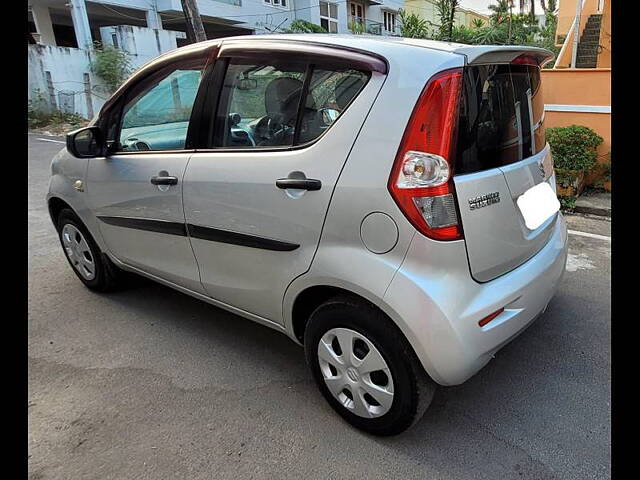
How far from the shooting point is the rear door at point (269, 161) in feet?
6.50

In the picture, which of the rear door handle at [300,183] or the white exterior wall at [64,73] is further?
the white exterior wall at [64,73]

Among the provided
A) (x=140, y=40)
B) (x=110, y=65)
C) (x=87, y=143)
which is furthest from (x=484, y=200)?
(x=140, y=40)

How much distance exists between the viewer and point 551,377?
8.07ft

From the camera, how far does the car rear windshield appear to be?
1.83 metres

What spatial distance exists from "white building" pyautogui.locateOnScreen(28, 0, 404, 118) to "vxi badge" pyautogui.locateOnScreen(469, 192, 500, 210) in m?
10.9

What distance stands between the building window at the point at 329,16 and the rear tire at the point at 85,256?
82.2 ft

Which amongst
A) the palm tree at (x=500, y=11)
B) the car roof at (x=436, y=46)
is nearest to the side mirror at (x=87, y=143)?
the car roof at (x=436, y=46)

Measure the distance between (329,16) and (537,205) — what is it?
89.4 ft

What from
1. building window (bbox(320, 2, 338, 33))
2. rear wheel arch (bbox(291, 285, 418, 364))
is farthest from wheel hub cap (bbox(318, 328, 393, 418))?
building window (bbox(320, 2, 338, 33))

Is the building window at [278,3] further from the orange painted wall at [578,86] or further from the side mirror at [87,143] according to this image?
the side mirror at [87,143]

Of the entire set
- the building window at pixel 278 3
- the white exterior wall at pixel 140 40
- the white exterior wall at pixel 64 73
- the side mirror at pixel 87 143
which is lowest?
the side mirror at pixel 87 143

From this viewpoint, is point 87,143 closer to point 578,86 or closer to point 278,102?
point 278,102

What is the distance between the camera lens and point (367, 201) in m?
1.85

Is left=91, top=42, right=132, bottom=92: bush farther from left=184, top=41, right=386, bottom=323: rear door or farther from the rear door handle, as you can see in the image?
the rear door handle
